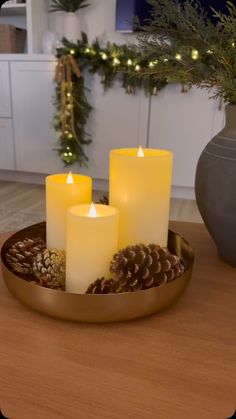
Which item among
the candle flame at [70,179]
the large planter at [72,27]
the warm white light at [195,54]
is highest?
the large planter at [72,27]

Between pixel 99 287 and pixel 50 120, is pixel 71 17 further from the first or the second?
pixel 99 287

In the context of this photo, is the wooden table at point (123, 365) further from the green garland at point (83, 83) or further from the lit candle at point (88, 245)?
the green garland at point (83, 83)

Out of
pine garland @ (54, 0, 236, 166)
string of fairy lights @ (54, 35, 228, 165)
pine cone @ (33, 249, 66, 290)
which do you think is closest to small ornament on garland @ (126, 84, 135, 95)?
string of fairy lights @ (54, 35, 228, 165)

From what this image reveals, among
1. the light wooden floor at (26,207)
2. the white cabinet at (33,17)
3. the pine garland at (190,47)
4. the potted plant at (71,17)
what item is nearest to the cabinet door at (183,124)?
the light wooden floor at (26,207)

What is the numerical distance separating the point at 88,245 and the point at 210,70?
1.00 ft

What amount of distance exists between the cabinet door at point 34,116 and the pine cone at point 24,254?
1.97 metres

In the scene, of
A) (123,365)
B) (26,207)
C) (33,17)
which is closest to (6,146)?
(26,207)

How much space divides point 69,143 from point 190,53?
1.83 m

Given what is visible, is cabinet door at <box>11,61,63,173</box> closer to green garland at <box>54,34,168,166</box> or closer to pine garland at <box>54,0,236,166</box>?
green garland at <box>54,34,168,166</box>

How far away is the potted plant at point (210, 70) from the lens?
513 mm

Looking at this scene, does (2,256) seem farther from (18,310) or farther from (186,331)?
(186,331)

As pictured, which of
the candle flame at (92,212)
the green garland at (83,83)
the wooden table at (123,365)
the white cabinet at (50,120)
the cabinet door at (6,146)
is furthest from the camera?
the cabinet door at (6,146)

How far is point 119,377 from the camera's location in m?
0.35

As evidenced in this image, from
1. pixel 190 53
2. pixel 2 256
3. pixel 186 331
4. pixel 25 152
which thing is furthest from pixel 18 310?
pixel 25 152
